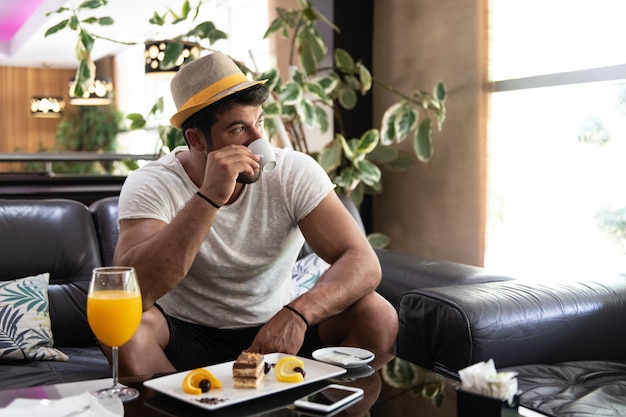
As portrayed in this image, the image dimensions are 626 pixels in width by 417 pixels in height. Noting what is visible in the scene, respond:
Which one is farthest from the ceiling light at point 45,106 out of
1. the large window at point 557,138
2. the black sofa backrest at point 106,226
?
the black sofa backrest at point 106,226

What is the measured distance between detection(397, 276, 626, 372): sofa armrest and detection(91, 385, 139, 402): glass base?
852mm

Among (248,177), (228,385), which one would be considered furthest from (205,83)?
(228,385)

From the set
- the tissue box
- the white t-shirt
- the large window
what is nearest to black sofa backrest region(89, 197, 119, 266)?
the white t-shirt

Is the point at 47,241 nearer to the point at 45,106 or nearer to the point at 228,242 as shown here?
the point at 228,242

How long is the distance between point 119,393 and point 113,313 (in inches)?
5.5

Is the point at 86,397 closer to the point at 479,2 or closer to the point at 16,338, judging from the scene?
the point at 16,338

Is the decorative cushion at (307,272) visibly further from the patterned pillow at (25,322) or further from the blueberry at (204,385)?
the blueberry at (204,385)

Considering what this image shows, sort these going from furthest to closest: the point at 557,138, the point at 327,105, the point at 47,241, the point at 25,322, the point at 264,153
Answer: the point at 327,105
the point at 557,138
the point at 47,241
the point at 25,322
the point at 264,153

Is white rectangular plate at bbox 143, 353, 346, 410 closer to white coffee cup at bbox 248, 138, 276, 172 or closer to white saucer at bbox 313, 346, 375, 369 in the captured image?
white saucer at bbox 313, 346, 375, 369

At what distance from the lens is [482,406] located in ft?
3.50

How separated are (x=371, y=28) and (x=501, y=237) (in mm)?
1498

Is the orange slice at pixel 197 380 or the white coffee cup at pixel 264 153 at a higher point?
the white coffee cup at pixel 264 153

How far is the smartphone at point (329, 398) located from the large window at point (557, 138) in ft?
6.36

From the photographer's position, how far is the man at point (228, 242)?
1.74 m
